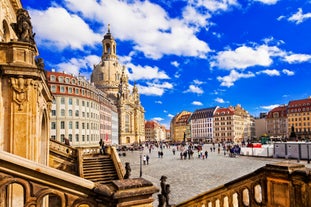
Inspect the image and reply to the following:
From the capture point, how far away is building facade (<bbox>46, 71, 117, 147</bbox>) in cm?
5744

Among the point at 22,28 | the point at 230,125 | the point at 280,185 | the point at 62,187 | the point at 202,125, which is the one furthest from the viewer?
the point at 202,125

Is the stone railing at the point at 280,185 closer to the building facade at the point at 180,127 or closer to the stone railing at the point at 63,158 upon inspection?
the stone railing at the point at 63,158

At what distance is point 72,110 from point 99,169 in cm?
4181

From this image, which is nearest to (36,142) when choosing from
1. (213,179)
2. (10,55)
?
(10,55)

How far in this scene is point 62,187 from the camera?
3.19 m

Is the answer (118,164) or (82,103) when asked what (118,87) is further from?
(118,164)

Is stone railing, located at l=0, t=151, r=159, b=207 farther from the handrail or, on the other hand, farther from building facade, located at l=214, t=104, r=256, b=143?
building facade, located at l=214, t=104, r=256, b=143

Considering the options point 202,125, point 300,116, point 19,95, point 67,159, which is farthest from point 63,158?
point 202,125

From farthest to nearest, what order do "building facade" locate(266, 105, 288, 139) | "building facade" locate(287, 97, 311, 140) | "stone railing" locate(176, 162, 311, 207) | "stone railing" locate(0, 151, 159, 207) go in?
1. "building facade" locate(266, 105, 288, 139)
2. "building facade" locate(287, 97, 311, 140)
3. "stone railing" locate(176, 162, 311, 207)
4. "stone railing" locate(0, 151, 159, 207)

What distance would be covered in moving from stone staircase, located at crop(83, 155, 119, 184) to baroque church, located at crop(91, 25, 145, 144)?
90783mm

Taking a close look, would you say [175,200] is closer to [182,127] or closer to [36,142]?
[36,142]

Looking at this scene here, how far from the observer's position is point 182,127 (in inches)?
6309

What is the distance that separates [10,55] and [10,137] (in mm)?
2752

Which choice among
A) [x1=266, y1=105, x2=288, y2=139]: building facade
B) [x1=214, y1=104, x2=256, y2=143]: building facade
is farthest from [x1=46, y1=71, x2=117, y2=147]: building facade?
[x1=266, y1=105, x2=288, y2=139]: building facade
